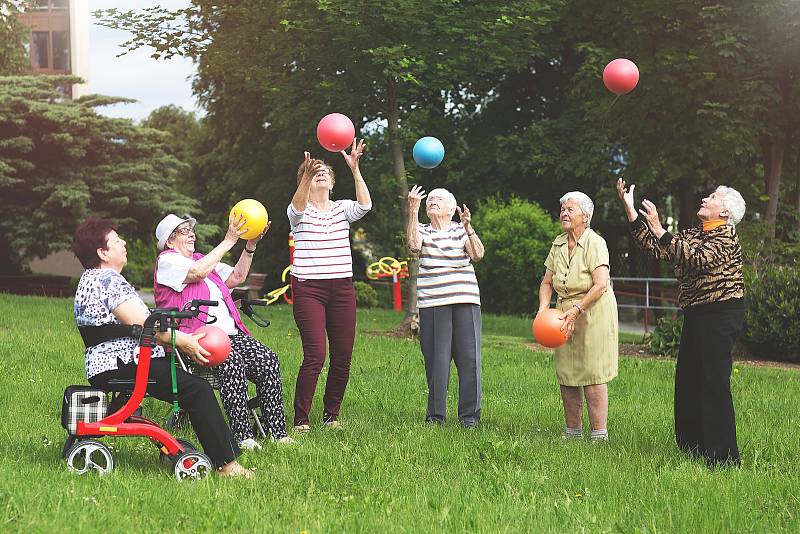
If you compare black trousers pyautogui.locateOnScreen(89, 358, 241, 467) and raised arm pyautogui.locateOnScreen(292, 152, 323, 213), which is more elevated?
raised arm pyautogui.locateOnScreen(292, 152, 323, 213)

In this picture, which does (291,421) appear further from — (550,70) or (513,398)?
(550,70)

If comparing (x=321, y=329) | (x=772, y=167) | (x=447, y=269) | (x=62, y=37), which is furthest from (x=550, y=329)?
(x=62, y=37)

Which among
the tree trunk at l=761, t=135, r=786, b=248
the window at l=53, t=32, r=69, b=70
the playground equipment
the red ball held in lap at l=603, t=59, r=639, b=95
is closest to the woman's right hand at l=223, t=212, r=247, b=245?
the red ball held in lap at l=603, t=59, r=639, b=95

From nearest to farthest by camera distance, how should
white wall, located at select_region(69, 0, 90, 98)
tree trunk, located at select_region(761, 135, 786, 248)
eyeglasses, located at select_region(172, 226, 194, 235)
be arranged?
eyeglasses, located at select_region(172, 226, 194, 235) < tree trunk, located at select_region(761, 135, 786, 248) < white wall, located at select_region(69, 0, 90, 98)

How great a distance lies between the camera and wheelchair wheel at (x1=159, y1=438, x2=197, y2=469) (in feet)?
20.3

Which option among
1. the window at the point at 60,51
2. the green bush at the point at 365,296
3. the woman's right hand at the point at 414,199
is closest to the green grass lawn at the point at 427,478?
the woman's right hand at the point at 414,199

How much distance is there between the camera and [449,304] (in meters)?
8.17

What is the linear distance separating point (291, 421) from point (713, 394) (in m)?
3.40

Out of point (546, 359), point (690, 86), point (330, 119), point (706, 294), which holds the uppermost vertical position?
point (690, 86)

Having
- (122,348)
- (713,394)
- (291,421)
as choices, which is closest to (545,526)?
(713,394)

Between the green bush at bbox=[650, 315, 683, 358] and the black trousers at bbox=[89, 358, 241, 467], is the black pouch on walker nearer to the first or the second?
the black trousers at bbox=[89, 358, 241, 467]

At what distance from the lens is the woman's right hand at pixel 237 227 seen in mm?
6758

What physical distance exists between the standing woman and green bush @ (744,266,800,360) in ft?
30.1

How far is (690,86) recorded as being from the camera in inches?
766
